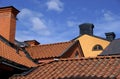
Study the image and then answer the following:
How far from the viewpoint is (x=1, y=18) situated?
18.4 metres

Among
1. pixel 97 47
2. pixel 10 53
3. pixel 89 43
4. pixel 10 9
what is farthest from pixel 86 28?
pixel 10 53

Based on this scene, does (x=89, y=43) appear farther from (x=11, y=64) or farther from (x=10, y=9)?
(x=11, y=64)

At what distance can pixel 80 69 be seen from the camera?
1139 centimetres

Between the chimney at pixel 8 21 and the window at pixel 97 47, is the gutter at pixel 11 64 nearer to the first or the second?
the chimney at pixel 8 21

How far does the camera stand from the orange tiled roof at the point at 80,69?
34.5 ft

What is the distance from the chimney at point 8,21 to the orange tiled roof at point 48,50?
4.82 m

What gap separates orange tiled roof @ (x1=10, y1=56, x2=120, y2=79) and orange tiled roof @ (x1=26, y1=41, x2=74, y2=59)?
9664 millimetres

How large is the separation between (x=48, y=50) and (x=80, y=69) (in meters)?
12.1

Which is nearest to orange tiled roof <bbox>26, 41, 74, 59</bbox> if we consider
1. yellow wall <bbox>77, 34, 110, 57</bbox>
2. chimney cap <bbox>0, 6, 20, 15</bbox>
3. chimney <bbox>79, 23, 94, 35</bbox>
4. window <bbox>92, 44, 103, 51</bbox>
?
chimney cap <bbox>0, 6, 20, 15</bbox>

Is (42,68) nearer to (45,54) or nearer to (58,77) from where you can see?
(58,77)

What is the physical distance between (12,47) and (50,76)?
494 centimetres

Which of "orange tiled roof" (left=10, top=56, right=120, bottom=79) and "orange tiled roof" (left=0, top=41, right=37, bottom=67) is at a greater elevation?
"orange tiled roof" (left=0, top=41, right=37, bottom=67)

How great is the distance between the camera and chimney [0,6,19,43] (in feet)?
58.7

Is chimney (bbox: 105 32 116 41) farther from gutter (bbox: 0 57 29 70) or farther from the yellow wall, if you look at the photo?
gutter (bbox: 0 57 29 70)
